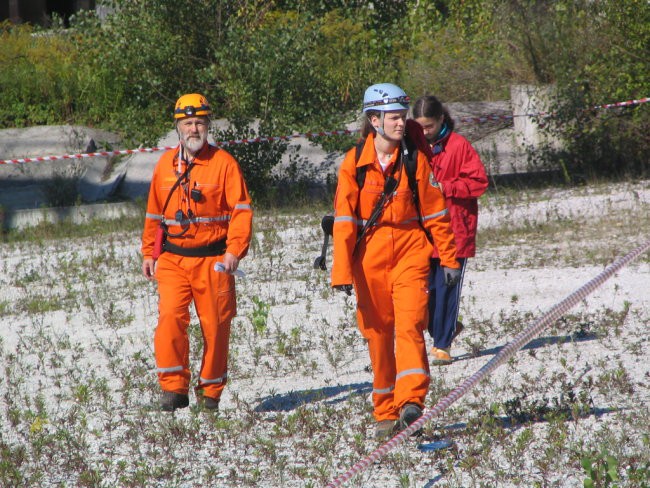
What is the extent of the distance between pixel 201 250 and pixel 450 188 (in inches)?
66.7

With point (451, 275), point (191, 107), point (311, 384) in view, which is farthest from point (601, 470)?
point (191, 107)

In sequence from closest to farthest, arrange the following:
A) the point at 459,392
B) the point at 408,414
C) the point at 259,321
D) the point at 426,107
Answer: the point at 459,392 < the point at 408,414 < the point at 426,107 < the point at 259,321

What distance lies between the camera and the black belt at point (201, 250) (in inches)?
246

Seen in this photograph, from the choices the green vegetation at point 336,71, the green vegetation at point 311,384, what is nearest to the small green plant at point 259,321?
the green vegetation at point 311,384

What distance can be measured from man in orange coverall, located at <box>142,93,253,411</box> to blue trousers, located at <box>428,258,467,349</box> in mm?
1460

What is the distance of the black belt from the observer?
6.25 meters

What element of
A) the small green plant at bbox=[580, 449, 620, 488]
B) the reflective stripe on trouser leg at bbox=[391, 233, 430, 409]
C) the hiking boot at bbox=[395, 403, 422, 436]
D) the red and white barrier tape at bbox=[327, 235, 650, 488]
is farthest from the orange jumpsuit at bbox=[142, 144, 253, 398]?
the small green plant at bbox=[580, 449, 620, 488]

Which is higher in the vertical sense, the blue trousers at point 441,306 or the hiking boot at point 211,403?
the blue trousers at point 441,306

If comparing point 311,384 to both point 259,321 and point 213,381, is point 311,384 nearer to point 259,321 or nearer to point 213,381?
point 213,381

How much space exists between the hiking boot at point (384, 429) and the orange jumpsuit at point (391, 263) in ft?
0.12

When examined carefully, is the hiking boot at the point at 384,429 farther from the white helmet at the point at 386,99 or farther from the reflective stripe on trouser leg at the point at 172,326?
the white helmet at the point at 386,99

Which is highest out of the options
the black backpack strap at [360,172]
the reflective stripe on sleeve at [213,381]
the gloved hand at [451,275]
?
the black backpack strap at [360,172]

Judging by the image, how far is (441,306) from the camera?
23.3 feet

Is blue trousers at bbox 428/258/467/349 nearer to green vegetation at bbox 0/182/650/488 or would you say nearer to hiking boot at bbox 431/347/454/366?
hiking boot at bbox 431/347/454/366
